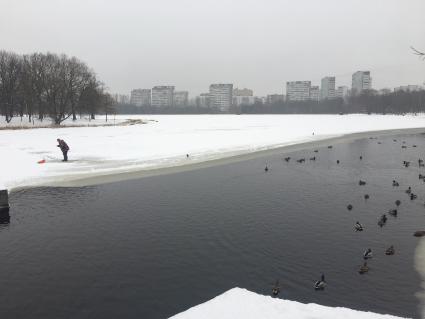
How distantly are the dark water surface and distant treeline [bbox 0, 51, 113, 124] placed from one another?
200 ft

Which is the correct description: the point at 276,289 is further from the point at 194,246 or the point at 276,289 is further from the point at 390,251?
the point at 390,251

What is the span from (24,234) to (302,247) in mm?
11473

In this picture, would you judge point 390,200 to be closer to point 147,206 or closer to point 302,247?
point 302,247

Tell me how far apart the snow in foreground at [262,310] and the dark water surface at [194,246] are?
0.73m

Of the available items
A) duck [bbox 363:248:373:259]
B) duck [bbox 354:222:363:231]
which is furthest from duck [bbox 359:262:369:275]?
duck [bbox 354:222:363:231]

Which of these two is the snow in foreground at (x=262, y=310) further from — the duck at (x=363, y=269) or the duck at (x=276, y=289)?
the duck at (x=363, y=269)

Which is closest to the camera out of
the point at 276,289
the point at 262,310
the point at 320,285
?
the point at 262,310

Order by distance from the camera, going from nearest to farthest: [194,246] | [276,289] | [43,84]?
1. [276,289]
2. [194,246]
3. [43,84]

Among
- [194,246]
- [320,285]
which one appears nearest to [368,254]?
[320,285]

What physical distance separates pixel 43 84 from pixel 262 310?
78510 mm

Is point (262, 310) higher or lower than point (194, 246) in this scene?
lower

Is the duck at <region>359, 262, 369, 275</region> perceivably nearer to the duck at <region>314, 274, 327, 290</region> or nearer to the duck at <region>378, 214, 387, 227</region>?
the duck at <region>314, 274, 327, 290</region>

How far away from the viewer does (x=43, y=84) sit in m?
77.6

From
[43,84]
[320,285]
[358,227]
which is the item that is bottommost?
[320,285]
